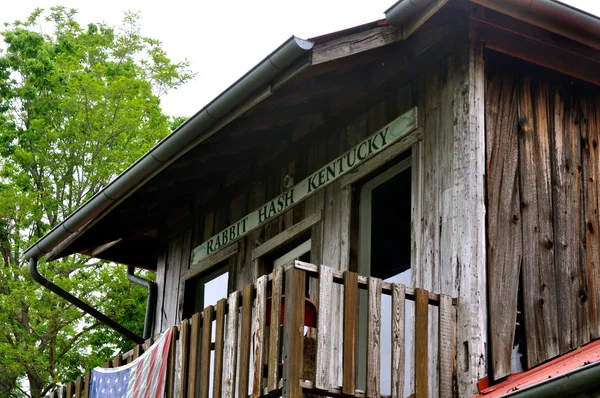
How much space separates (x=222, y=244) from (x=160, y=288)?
5.23ft

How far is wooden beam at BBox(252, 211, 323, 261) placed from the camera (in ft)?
33.5

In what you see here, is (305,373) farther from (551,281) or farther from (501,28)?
(501,28)

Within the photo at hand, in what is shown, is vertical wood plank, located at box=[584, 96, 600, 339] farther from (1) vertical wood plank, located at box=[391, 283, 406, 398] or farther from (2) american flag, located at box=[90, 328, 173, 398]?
(2) american flag, located at box=[90, 328, 173, 398]

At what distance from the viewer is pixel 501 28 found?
8.75 m

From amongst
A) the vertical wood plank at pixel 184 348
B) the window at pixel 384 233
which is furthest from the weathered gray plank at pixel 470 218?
the vertical wood plank at pixel 184 348

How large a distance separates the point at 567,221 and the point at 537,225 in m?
0.39

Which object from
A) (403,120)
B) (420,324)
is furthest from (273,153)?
(420,324)

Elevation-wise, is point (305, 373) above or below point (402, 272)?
below

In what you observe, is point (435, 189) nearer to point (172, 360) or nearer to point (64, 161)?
point (172, 360)

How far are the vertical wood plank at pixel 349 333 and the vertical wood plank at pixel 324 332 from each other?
0.10 m

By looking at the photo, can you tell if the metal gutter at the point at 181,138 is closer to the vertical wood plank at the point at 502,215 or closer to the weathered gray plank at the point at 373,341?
the vertical wood plank at the point at 502,215

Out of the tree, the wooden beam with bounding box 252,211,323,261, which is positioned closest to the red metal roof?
the wooden beam with bounding box 252,211,323,261

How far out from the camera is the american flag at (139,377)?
939 cm

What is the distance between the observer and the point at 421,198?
8.84 m
